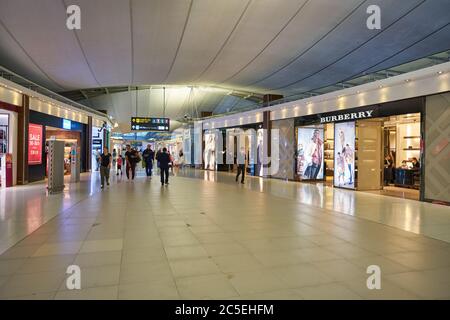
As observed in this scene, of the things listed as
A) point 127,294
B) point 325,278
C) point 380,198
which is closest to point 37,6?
point 127,294

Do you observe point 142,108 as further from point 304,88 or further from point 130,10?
point 130,10

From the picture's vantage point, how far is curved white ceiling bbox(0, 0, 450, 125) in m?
9.96

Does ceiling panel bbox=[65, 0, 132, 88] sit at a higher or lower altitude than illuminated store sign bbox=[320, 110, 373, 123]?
higher

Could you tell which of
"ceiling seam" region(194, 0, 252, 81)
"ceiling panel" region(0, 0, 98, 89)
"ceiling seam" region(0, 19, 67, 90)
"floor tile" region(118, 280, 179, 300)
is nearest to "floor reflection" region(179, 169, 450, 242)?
"floor tile" region(118, 280, 179, 300)

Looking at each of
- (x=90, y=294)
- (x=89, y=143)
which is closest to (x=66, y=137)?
(x=89, y=143)

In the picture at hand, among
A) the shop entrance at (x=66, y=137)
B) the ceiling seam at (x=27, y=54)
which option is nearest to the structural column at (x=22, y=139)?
the ceiling seam at (x=27, y=54)

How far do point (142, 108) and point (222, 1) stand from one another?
74.9 feet

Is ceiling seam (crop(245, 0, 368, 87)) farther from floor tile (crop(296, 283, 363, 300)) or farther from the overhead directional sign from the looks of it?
the overhead directional sign

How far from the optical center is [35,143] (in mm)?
14336

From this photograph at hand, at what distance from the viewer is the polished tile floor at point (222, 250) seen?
10.5 feet

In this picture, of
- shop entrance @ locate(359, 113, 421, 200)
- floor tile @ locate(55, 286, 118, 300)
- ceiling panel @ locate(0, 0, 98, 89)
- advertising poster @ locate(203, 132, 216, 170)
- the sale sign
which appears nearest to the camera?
floor tile @ locate(55, 286, 118, 300)

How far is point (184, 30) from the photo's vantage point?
12.0 m

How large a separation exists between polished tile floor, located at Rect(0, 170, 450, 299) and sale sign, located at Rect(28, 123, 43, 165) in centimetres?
625

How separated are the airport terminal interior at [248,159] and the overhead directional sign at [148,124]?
3.34m
